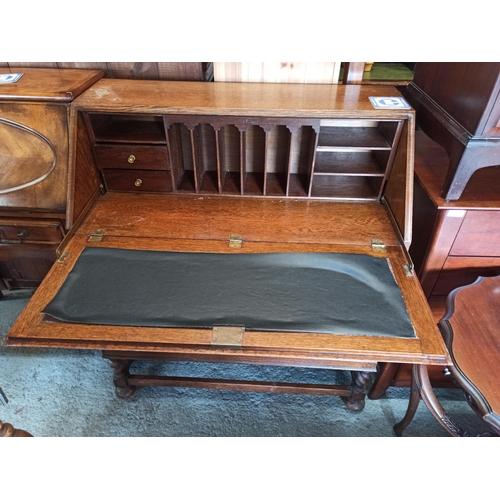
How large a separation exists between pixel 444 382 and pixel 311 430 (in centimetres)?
69

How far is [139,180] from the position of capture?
1.53 meters

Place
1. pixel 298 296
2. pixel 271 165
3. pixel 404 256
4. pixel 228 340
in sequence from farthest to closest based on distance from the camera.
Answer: pixel 271 165
pixel 404 256
pixel 298 296
pixel 228 340

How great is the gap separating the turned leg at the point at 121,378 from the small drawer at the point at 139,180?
0.78 m

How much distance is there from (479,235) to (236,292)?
0.96 m

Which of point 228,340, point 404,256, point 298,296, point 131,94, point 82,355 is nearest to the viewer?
point 228,340

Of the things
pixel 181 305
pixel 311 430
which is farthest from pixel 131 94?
pixel 311 430

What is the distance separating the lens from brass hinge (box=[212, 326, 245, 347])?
1019mm

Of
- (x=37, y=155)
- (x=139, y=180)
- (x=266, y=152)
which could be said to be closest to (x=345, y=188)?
(x=266, y=152)

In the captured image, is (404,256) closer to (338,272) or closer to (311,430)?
(338,272)

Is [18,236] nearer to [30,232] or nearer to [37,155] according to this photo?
[30,232]

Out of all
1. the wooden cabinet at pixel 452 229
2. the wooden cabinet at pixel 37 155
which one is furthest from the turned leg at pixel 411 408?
the wooden cabinet at pixel 37 155

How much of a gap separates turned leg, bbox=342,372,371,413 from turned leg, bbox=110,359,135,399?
1061mm

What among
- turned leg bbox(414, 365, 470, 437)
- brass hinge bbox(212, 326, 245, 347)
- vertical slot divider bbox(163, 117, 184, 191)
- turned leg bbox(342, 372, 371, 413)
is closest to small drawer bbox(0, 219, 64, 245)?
vertical slot divider bbox(163, 117, 184, 191)

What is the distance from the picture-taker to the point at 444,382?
1.76m
